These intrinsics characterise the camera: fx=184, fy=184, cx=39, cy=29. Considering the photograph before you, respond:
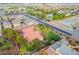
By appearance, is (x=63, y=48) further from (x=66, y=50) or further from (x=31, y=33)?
(x=31, y=33)

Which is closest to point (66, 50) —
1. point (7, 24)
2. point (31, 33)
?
point (31, 33)

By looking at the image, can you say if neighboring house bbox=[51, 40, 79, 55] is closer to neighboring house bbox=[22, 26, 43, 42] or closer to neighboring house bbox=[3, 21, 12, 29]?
neighboring house bbox=[22, 26, 43, 42]

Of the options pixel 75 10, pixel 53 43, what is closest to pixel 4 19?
pixel 53 43

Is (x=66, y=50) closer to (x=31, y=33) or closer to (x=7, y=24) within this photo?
(x=31, y=33)

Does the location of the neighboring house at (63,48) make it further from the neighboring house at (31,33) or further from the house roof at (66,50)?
the neighboring house at (31,33)

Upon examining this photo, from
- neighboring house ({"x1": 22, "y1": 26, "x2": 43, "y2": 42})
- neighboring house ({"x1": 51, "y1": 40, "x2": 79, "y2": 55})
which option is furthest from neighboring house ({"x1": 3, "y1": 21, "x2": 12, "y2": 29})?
neighboring house ({"x1": 51, "y1": 40, "x2": 79, "y2": 55})

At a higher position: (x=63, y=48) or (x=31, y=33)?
(x=31, y=33)

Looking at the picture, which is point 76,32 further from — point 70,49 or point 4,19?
point 4,19
